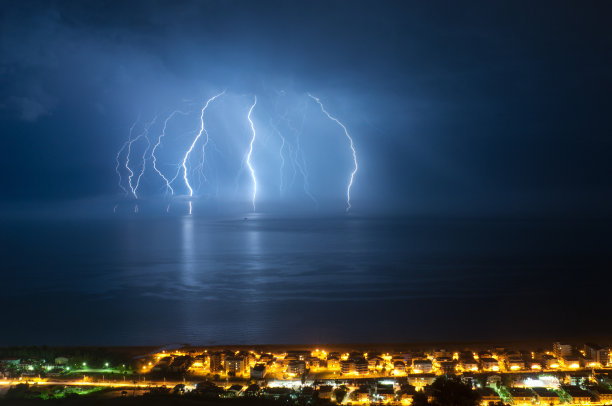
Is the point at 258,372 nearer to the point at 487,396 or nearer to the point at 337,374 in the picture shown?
the point at 337,374

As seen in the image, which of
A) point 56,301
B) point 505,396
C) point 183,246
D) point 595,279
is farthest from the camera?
point 183,246

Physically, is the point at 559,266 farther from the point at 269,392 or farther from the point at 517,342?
the point at 269,392

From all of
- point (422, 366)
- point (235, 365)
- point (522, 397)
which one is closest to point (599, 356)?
point (522, 397)

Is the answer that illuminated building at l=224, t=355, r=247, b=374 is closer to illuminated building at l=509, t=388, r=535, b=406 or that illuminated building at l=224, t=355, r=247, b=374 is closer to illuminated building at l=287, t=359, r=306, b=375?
illuminated building at l=287, t=359, r=306, b=375

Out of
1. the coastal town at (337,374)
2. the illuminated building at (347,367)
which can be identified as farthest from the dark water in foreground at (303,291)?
the illuminated building at (347,367)

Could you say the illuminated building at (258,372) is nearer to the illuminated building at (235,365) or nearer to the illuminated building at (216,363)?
the illuminated building at (235,365)

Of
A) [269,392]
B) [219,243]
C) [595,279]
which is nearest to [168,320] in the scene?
[269,392]
